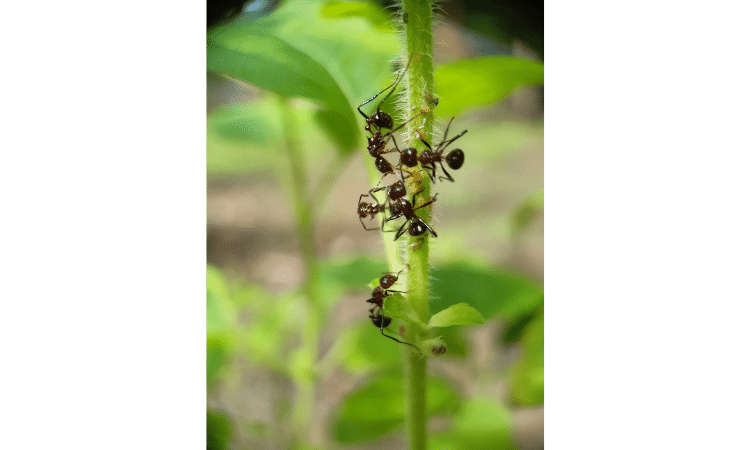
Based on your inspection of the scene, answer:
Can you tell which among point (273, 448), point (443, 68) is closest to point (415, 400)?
point (273, 448)

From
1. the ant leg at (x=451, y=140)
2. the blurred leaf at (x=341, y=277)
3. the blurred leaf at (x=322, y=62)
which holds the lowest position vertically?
the blurred leaf at (x=341, y=277)

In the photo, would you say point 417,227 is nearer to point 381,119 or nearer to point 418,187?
point 418,187

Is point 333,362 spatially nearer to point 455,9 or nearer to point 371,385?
point 371,385

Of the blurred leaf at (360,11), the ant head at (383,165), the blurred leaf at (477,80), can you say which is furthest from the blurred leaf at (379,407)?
the blurred leaf at (360,11)

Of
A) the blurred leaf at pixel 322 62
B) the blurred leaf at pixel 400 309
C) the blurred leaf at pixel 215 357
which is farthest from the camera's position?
the blurred leaf at pixel 215 357

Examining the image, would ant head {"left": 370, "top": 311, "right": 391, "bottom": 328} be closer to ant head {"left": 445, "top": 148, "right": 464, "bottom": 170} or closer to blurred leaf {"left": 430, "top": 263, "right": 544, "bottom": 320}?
blurred leaf {"left": 430, "top": 263, "right": 544, "bottom": 320}

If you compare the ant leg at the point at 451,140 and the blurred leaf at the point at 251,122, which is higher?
the blurred leaf at the point at 251,122

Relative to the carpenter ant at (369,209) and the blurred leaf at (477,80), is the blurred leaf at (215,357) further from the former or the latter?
the blurred leaf at (477,80)
